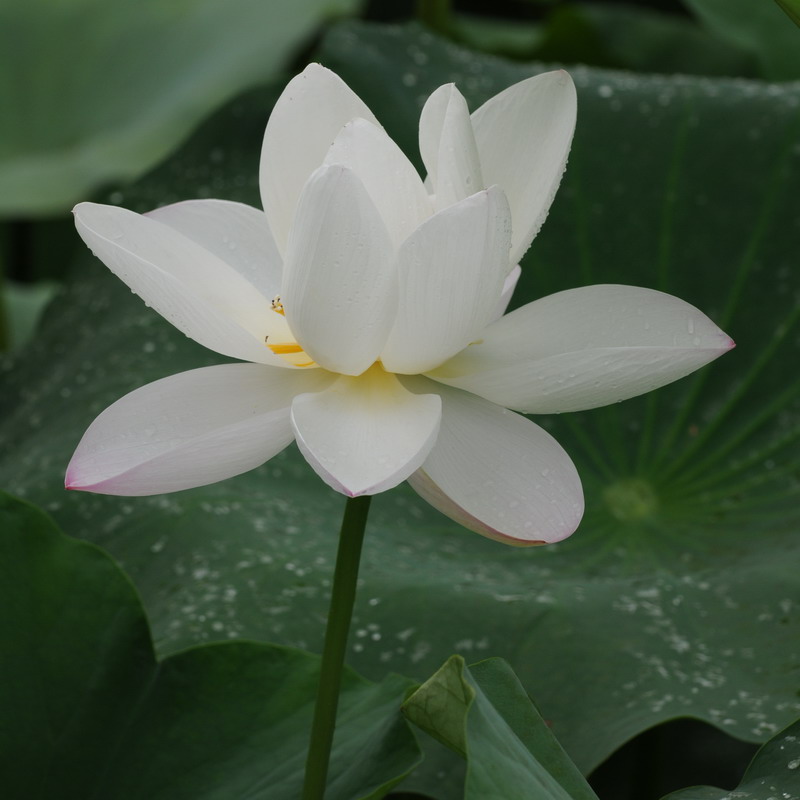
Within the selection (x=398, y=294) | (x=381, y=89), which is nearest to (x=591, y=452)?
(x=381, y=89)

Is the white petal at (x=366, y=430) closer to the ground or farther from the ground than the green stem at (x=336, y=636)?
farther from the ground

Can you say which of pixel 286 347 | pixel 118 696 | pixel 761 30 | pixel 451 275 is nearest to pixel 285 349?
pixel 286 347

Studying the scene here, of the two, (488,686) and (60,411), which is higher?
(488,686)

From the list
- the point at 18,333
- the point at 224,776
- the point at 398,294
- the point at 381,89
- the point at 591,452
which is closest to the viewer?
the point at 398,294

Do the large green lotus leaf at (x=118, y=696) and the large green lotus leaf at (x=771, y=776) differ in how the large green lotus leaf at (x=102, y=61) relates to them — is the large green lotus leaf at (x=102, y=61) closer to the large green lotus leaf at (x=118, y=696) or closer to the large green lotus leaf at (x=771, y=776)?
the large green lotus leaf at (x=118, y=696)

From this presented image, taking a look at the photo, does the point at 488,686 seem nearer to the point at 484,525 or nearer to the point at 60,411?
the point at 484,525

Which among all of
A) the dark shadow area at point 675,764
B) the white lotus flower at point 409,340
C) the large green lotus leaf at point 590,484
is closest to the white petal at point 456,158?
the white lotus flower at point 409,340
